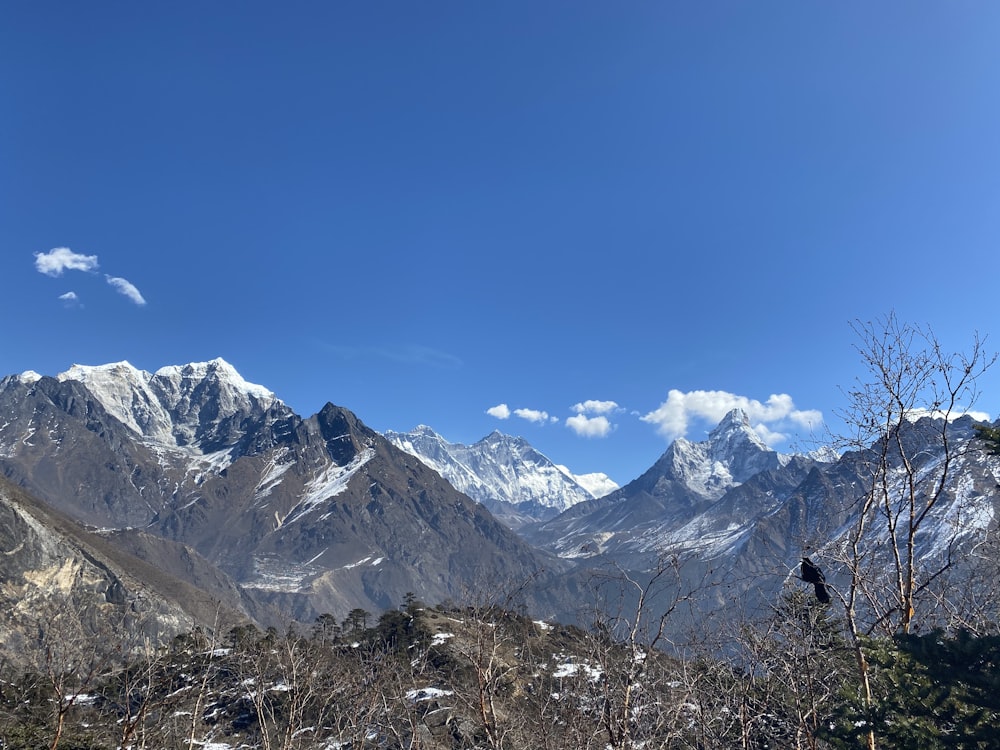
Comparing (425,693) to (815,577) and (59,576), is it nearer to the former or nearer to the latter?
(815,577)

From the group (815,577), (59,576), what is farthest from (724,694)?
(59,576)

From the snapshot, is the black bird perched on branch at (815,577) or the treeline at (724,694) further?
the black bird perched on branch at (815,577)

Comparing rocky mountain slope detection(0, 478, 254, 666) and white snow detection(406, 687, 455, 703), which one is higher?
rocky mountain slope detection(0, 478, 254, 666)

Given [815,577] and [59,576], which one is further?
[59,576]

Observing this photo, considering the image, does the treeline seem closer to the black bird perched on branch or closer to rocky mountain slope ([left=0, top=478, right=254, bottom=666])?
the black bird perched on branch

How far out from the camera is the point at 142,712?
1541cm

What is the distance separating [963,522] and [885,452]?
3.55 meters

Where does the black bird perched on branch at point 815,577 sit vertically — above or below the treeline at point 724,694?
above

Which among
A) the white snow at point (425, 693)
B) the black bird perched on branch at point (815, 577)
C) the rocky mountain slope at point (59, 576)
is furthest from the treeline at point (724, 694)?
the rocky mountain slope at point (59, 576)

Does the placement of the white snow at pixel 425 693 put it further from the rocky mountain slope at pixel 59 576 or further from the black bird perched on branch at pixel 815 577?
the rocky mountain slope at pixel 59 576

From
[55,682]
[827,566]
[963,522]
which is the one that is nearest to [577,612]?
[827,566]

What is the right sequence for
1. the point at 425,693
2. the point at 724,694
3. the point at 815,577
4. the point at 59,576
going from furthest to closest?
1. the point at 59,576
2. the point at 425,693
3. the point at 724,694
4. the point at 815,577

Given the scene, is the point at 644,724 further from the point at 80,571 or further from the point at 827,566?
the point at 80,571

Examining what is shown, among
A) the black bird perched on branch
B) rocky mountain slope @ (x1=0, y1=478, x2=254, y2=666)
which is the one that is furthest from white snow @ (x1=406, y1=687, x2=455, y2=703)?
Answer: rocky mountain slope @ (x1=0, y1=478, x2=254, y2=666)
